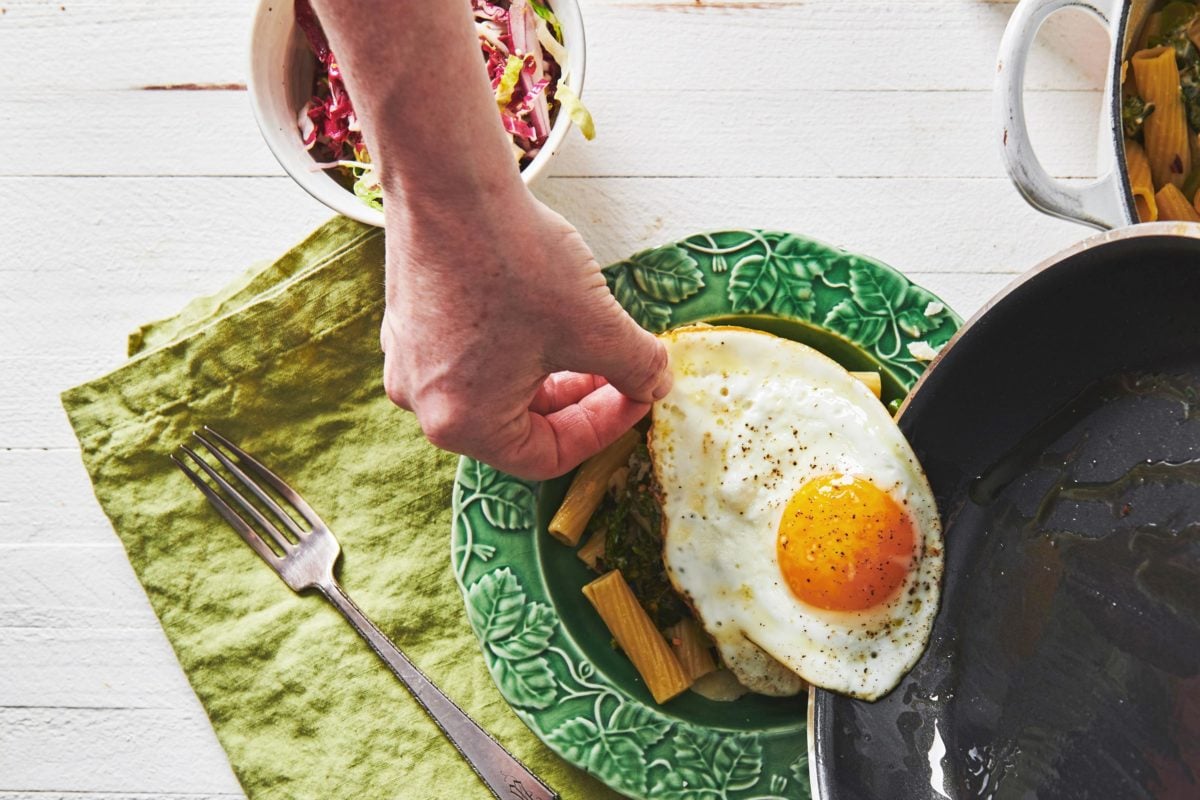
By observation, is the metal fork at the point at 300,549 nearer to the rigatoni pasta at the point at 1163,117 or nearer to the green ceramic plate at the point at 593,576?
the green ceramic plate at the point at 593,576

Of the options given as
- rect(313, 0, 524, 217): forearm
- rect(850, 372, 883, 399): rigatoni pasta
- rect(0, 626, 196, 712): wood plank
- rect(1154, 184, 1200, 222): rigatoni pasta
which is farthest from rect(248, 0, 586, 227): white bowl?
rect(1154, 184, 1200, 222): rigatoni pasta

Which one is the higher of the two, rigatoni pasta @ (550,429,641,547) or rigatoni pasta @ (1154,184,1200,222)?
rigatoni pasta @ (1154,184,1200,222)

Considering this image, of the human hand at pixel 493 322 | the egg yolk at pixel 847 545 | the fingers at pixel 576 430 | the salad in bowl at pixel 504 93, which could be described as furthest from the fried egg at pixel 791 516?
the salad in bowl at pixel 504 93

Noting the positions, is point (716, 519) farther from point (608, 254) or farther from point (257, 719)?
point (257, 719)

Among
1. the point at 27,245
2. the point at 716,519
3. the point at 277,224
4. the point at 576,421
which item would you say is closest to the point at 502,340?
the point at 576,421

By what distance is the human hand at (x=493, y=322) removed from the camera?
1243 millimetres

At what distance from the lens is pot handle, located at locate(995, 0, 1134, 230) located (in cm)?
158

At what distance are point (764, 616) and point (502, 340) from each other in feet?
2.33

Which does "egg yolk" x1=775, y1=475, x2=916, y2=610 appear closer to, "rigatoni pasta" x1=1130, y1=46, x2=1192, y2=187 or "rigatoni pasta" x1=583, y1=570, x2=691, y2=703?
"rigatoni pasta" x1=583, y1=570, x2=691, y2=703

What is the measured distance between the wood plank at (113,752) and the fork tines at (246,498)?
38cm

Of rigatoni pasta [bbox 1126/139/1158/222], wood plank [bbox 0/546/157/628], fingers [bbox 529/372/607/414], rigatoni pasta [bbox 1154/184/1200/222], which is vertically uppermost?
fingers [bbox 529/372/607/414]

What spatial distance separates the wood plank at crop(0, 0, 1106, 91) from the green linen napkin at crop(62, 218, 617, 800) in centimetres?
52

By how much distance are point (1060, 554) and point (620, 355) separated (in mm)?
712

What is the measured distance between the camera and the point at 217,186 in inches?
79.7
